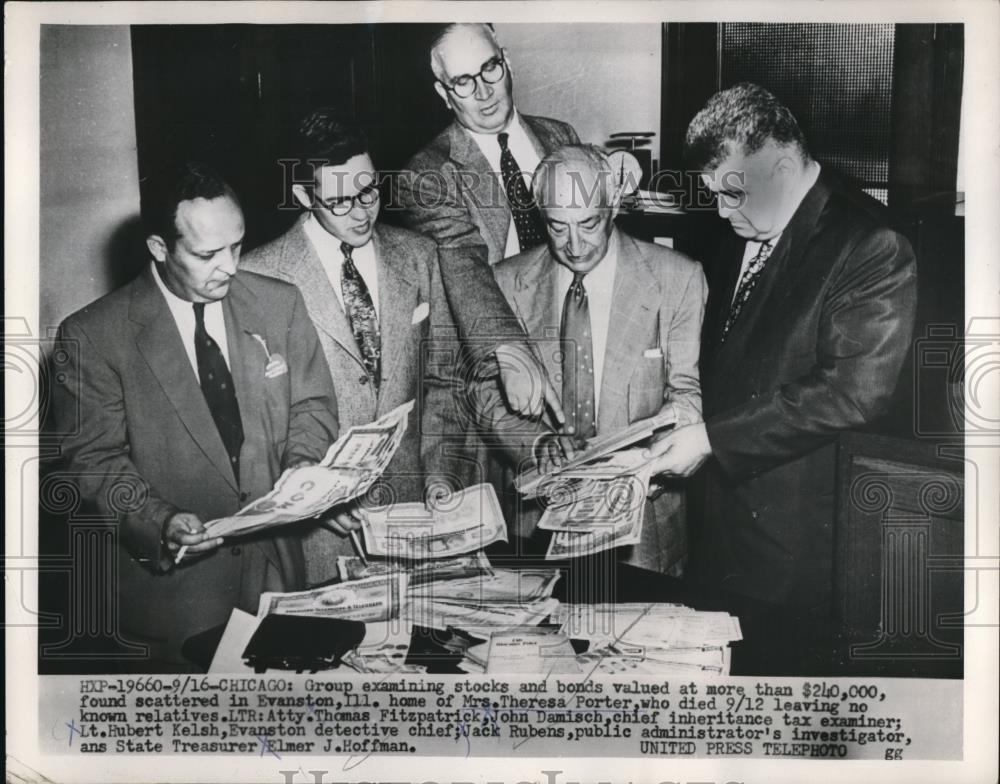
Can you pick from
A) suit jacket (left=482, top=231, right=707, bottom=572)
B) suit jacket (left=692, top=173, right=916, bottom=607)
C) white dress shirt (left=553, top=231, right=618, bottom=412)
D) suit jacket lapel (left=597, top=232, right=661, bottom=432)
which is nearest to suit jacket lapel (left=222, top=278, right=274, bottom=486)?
suit jacket (left=482, top=231, right=707, bottom=572)

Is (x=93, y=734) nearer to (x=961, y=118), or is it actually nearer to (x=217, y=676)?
(x=217, y=676)

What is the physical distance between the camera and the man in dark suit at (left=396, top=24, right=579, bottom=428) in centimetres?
378

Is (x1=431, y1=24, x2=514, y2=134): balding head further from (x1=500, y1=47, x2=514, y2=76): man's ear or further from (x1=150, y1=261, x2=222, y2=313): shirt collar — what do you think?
(x1=150, y1=261, x2=222, y2=313): shirt collar

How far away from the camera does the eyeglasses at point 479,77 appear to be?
3.79m

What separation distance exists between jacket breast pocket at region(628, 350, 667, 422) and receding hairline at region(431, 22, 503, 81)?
51.3 inches

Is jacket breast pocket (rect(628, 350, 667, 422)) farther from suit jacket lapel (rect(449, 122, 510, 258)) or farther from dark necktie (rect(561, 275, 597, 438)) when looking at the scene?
suit jacket lapel (rect(449, 122, 510, 258))

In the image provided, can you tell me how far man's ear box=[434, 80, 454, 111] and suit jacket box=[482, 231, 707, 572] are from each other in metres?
0.63

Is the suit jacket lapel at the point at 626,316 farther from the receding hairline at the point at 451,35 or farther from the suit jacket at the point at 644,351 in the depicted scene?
the receding hairline at the point at 451,35

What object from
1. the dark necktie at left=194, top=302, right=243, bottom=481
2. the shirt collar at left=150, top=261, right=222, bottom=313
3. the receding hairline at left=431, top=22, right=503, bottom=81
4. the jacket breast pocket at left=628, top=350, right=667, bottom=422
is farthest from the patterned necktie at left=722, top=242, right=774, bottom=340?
the shirt collar at left=150, top=261, right=222, bottom=313

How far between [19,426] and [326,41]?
186 centimetres

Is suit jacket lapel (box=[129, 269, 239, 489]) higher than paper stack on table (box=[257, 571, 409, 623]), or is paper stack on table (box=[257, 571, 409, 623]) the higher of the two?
suit jacket lapel (box=[129, 269, 239, 489])

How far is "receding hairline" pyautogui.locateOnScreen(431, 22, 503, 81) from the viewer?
3.78m

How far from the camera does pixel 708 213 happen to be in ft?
12.4

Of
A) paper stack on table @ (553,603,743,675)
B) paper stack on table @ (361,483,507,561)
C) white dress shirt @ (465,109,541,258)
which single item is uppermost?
white dress shirt @ (465,109,541,258)
